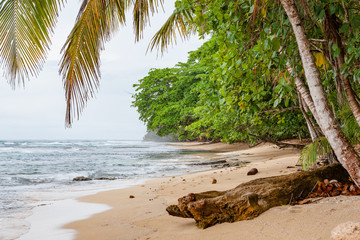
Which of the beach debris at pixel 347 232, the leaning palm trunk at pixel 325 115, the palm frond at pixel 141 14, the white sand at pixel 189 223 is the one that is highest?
the palm frond at pixel 141 14

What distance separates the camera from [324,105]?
2.34 m

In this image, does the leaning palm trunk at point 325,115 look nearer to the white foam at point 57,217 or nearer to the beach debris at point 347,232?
the beach debris at point 347,232

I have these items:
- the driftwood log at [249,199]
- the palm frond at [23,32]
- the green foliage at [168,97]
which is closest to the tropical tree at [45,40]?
the palm frond at [23,32]

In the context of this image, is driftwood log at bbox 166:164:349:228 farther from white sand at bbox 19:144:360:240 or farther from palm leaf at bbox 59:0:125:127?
palm leaf at bbox 59:0:125:127

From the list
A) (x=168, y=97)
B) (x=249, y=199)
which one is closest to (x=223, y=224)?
(x=249, y=199)

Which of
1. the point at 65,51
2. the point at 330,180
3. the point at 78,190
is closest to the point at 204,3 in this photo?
the point at 65,51

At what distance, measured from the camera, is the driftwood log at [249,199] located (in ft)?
9.02

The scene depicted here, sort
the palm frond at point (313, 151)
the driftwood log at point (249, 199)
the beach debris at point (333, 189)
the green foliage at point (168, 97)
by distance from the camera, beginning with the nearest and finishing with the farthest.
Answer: the driftwood log at point (249, 199), the beach debris at point (333, 189), the palm frond at point (313, 151), the green foliage at point (168, 97)

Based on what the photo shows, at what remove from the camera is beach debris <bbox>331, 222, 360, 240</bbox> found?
181 centimetres

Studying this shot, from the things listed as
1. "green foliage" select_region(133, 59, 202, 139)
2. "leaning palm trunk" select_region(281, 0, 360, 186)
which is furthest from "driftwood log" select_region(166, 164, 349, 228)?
"green foliage" select_region(133, 59, 202, 139)

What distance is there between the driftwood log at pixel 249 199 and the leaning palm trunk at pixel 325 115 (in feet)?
2.67

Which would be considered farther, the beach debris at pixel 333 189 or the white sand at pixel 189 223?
the beach debris at pixel 333 189

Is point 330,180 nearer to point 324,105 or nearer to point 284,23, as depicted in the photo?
point 324,105

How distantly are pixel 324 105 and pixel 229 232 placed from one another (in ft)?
4.37
